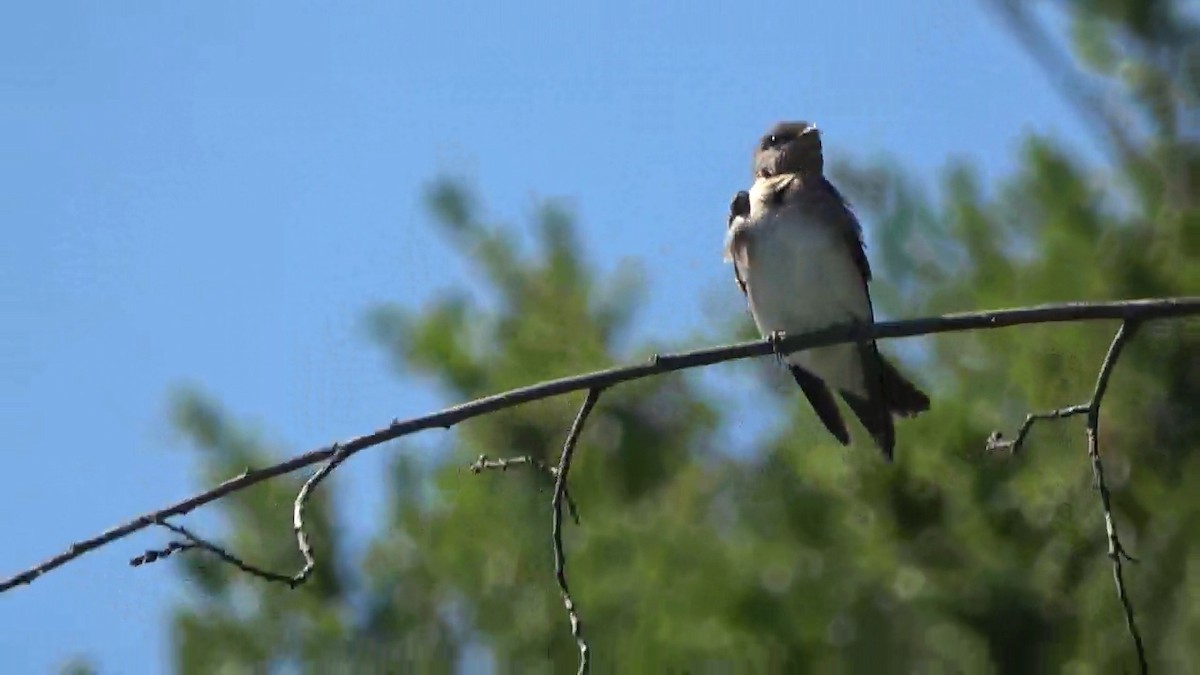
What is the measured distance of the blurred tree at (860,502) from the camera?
224 inches

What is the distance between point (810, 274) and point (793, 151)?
1.96 feet

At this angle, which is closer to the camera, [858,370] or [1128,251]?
[858,370]

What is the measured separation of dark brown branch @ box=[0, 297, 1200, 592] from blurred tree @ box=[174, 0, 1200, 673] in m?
2.74

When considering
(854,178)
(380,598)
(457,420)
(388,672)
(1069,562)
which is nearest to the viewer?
(457,420)

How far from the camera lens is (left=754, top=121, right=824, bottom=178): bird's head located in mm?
4820

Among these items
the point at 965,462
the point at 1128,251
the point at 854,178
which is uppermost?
the point at 854,178

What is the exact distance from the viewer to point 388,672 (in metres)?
5.02

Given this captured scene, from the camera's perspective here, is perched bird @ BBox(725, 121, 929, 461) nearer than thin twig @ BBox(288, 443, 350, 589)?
No

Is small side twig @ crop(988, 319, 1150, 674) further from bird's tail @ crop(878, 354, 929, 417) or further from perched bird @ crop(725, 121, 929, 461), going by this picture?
perched bird @ crop(725, 121, 929, 461)

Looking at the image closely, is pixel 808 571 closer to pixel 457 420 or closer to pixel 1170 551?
pixel 1170 551

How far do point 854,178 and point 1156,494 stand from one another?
1.74 m

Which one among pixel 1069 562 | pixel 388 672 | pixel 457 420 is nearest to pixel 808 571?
pixel 1069 562

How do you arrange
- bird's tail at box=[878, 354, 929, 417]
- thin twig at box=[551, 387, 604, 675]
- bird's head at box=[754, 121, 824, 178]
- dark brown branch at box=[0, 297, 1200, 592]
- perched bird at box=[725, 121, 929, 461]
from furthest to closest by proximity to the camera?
bird's head at box=[754, 121, 824, 178], perched bird at box=[725, 121, 929, 461], bird's tail at box=[878, 354, 929, 417], thin twig at box=[551, 387, 604, 675], dark brown branch at box=[0, 297, 1200, 592]

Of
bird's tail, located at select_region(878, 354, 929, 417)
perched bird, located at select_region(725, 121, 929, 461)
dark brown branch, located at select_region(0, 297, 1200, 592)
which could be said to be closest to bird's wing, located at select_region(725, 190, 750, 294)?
perched bird, located at select_region(725, 121, 929, 461)
